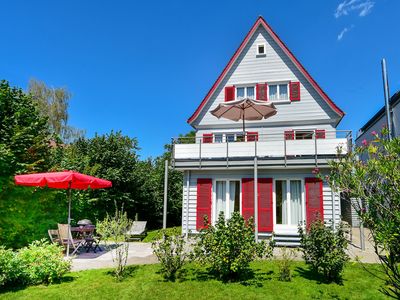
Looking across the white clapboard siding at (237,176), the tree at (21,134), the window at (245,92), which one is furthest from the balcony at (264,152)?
the tree at (21,134)

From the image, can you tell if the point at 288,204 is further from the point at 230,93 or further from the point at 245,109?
the point at 230,93

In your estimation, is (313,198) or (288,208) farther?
(288,208)

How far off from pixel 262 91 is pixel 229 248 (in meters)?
12.1

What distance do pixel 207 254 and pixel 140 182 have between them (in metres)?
13.7

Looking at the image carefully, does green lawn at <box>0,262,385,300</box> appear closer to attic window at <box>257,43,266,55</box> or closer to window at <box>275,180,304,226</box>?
window at <box>275,180,304,226</box>

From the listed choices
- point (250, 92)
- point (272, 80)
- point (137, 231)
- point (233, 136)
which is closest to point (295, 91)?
point (272, 80)

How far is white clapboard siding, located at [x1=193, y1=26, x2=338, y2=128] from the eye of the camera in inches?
659

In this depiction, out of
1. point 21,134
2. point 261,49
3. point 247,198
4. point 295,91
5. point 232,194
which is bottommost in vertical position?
point 247,198

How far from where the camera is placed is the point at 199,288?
22.8 feet

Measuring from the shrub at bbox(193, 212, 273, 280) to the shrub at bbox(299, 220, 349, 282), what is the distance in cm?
109

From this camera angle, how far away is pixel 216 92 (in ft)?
59.5

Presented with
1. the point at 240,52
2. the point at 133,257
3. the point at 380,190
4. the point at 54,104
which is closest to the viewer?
the point at 380,190

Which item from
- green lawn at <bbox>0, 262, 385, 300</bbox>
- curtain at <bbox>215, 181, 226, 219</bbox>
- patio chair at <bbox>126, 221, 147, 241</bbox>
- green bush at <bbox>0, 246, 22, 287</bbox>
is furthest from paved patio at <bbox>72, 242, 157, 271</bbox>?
curtain at <bbox>215, 181, 226, 219</bbox>

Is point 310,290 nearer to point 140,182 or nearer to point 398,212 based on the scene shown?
point 398,212
